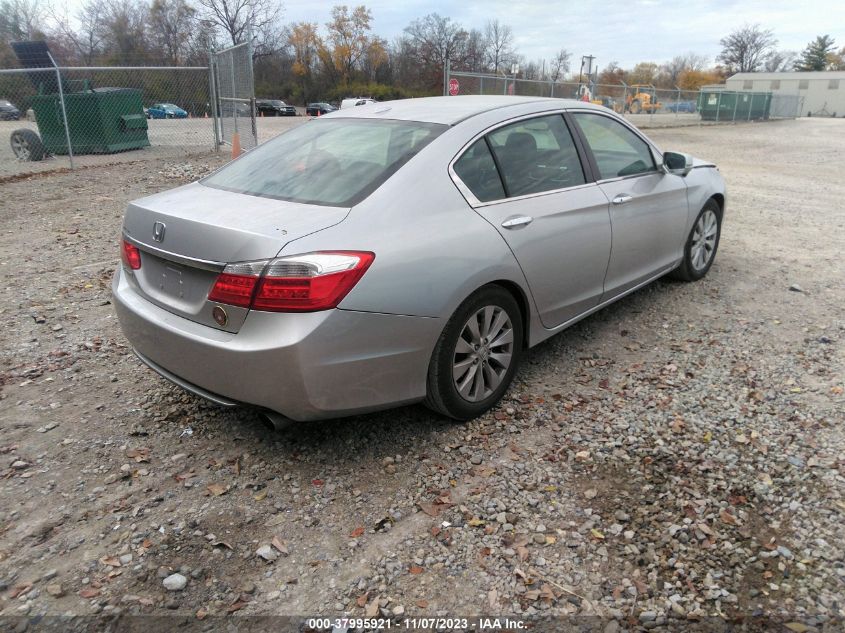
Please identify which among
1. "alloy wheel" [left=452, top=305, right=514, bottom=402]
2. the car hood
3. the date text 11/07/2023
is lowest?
the date text 11/07/2023

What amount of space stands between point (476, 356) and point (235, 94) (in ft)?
40.5

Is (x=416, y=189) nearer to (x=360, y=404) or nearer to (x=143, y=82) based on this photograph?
(x=360, y=404)

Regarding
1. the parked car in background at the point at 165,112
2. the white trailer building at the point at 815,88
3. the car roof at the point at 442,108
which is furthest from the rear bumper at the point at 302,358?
the white trailer building at the point at 815,88

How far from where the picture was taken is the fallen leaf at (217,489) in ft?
9.42

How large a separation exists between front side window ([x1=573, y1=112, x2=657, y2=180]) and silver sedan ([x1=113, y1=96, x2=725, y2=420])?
3 centimetres

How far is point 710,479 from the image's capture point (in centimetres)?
294

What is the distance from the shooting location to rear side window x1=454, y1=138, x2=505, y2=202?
3303 millimetres

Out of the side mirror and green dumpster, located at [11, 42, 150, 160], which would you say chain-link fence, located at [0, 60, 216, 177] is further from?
the side mirror

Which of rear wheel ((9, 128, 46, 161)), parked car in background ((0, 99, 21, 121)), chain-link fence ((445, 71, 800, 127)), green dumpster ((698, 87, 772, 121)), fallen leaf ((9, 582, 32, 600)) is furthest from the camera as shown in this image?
green dumpster ((698, 87, 772, 121))

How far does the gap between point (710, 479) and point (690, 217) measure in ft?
9.32

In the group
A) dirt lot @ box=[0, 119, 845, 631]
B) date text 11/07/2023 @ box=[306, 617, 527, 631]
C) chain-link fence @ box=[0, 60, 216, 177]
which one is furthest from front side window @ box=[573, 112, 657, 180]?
chain-link fence @ box=[0, 60, 216, 177]

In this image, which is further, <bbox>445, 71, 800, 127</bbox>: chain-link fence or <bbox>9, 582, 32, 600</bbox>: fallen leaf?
<bbox>445, 71, 800, 127</bbox>: chain-link fence

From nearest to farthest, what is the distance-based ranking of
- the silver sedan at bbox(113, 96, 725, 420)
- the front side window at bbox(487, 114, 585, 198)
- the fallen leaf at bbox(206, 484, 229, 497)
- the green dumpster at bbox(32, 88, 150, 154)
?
the silver sedan at bbox(113, 96, 725, 420), the fallen leaf at bbox(206, 484, 229, 497), the front side window at bbox(487, 114, 585, 198), the green dumpster at bbox(32, 88, 150, 154)

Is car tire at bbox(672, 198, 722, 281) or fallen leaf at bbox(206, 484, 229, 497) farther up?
car tire at bbox(672, 198, 722, 281)
